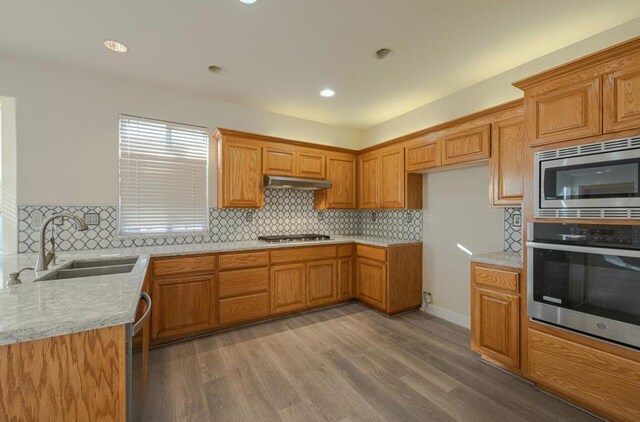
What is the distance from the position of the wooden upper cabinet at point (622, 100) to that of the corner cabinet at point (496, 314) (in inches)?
44.8

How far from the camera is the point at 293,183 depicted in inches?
139

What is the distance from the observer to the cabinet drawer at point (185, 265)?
2670mm

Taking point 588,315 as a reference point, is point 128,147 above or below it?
above

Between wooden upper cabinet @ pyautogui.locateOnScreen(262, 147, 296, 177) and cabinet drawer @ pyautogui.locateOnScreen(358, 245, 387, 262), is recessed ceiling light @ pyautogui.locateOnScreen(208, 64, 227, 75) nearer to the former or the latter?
wooden upper cabinet @ pyautogui.locateOnScreen(262, 147, 296, 177)

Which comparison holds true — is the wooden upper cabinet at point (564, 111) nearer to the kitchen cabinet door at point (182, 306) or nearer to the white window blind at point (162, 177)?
the kitchen cabinet door at point (182, 306)

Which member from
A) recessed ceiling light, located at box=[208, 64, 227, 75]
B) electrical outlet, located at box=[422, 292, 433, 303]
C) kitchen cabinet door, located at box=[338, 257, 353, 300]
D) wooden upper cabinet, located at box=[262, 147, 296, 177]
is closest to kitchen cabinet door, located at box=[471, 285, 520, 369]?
electrical outlet, located at box=[422, 292, 433, 303]

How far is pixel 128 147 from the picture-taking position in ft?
9.89

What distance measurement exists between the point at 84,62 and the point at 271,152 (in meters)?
1.96

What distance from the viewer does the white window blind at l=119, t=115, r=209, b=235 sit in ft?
9.91

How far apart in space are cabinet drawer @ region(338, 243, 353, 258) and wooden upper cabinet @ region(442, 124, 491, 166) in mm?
1622

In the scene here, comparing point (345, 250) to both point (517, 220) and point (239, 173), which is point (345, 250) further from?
point (517, 220)

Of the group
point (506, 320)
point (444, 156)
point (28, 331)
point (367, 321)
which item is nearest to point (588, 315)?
point (506, 320)

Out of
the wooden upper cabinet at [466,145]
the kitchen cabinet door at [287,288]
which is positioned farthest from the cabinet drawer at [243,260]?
the wooden upper cabinet at [466,145]

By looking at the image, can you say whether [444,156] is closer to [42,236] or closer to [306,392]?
[306,392]
